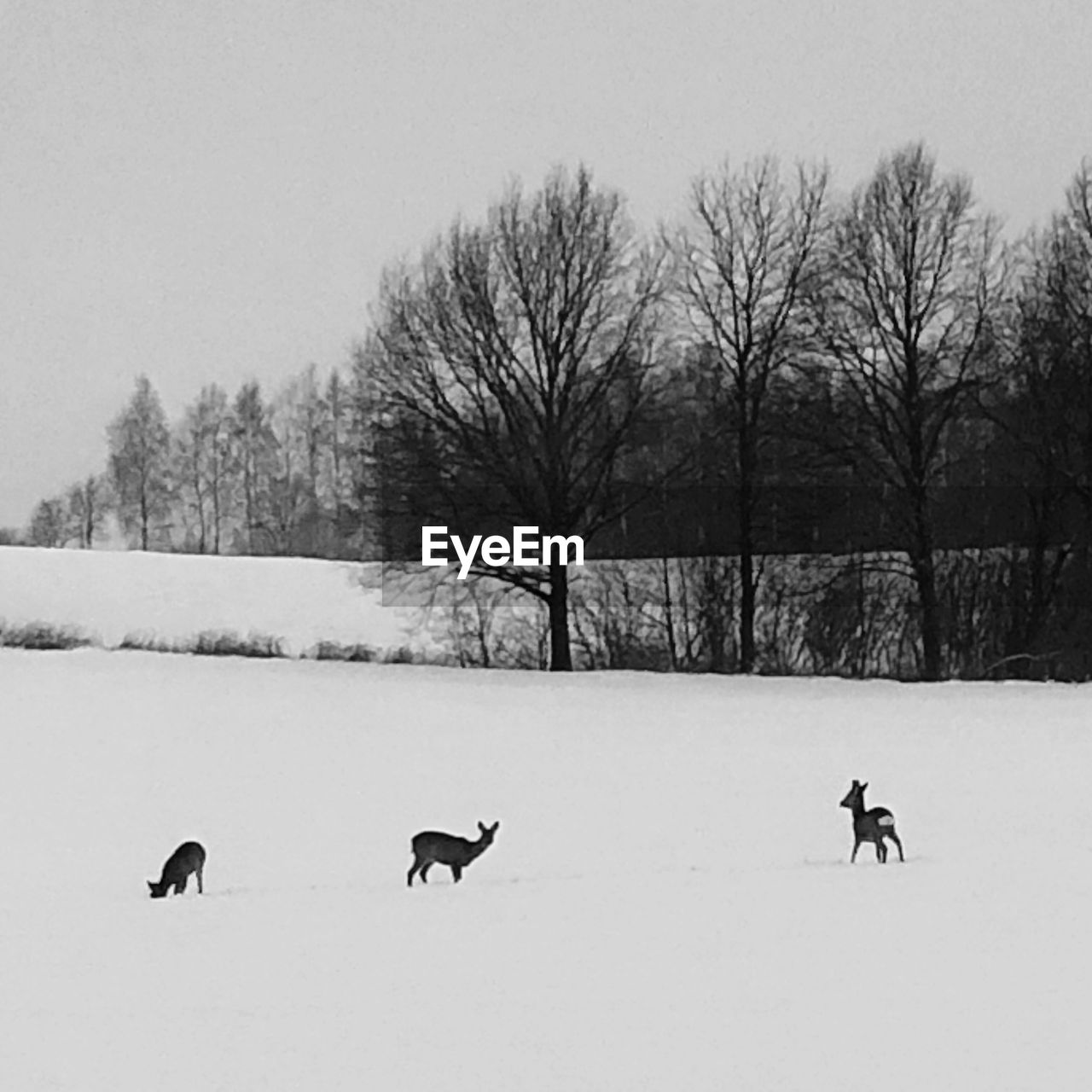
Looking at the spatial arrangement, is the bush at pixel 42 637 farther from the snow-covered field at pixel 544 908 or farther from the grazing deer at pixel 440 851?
the grazing deer at pixel 440 851

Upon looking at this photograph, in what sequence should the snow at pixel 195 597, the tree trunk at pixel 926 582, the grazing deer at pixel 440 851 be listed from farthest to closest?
the snow at pixel 195 597, the tree trunk at pixel 926 582, the grazing deer at pixel 440 851

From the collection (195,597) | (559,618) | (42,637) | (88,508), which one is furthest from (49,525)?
(559,618)

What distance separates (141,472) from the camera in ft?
165

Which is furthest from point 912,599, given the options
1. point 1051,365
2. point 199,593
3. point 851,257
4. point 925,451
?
point 199,593

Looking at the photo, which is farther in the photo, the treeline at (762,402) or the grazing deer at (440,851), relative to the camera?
the treeline at (762,402)

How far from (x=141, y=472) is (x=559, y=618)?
98.9ft

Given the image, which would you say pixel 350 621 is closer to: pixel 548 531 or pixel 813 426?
pixel 548 531

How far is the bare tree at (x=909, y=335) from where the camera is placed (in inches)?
960

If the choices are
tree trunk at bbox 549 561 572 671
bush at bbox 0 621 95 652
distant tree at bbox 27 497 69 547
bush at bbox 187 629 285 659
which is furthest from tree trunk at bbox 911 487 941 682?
distant tree at bbox 27 497 69 547

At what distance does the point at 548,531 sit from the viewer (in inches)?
970

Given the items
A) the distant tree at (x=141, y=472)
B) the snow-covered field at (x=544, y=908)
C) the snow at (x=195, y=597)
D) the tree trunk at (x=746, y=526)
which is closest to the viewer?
the snow-covered field at (x=544, y=908)

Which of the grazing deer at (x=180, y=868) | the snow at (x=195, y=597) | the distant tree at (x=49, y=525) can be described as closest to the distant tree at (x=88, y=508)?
the distant tree at (x=49, y=525)

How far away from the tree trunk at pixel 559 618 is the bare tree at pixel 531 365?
0.02m

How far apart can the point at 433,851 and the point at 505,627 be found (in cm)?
1917
